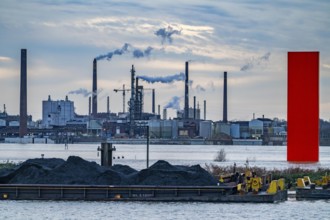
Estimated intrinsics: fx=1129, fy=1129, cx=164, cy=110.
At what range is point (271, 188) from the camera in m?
56.8

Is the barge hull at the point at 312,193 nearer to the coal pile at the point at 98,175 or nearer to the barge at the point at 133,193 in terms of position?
the barge at the point at 133,193

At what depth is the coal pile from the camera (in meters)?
57.6

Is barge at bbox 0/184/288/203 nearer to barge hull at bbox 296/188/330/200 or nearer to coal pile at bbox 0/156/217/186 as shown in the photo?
coal pile at bbox 0/156/217/186

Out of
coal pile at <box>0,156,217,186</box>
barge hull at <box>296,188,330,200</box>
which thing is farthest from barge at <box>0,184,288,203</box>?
barge hull at <box>296,188,330,200</box>

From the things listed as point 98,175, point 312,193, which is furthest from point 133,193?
point 312,193

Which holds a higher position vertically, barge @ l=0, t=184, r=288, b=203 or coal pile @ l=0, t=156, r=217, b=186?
coal pile @ l=0, t=156, r=217, b=186

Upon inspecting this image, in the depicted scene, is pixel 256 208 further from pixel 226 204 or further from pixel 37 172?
pixel 37 172

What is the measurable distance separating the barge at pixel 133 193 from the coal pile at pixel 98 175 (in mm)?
1236

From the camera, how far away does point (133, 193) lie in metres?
56.4

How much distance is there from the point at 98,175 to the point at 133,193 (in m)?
2.89

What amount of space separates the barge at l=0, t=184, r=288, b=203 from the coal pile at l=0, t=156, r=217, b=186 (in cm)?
124

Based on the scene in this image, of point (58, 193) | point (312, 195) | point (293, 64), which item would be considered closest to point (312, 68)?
point (293, 64)

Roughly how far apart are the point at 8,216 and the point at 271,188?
1420 cm

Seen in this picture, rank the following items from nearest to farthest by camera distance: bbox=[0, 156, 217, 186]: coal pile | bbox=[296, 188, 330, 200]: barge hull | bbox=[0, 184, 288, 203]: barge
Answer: bbox=[0, 184, 288, 203]: barge < bbox=[0, 156, 217, 186]: coal pile < bbox=[296, 188, 330, 200]: barge hull
